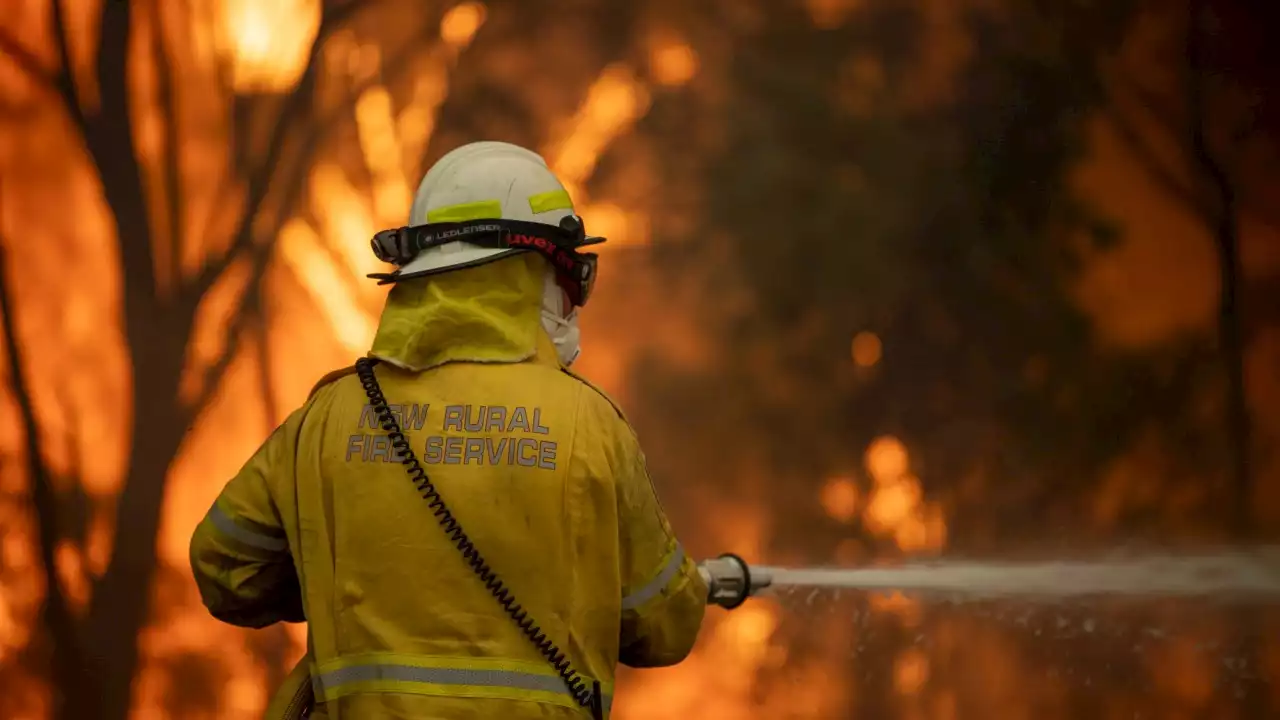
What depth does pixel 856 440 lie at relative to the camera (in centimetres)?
437

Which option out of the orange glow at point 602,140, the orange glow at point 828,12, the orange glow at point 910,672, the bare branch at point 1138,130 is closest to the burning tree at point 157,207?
the orange glow at point 602,140

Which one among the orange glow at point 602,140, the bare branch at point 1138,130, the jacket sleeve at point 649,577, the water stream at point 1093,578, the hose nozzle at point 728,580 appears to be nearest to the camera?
the jacket sleeve at point 649,577

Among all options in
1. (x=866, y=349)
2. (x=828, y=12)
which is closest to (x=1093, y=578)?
(x=866, y=349)

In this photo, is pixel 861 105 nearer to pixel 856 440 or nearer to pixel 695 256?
pixel 695 256

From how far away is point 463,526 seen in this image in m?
1.97

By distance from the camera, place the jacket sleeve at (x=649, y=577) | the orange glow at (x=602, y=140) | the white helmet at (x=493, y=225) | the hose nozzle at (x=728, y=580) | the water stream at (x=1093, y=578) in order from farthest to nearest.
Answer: the water stream at (x=1093, y=578), the orange glow at (x=602, y=140), the hose nozzle at (x=728, y=580), the white helmet at (x=493, y=225), the jacket sleeve at (x=649, y=577)

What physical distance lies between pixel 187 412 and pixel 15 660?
826mm

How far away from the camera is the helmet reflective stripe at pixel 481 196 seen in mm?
2205

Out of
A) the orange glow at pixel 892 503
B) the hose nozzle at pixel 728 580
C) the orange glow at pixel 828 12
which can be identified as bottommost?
the orange glow at pixel 892 503

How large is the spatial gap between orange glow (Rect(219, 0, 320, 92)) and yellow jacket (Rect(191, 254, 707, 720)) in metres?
2.05

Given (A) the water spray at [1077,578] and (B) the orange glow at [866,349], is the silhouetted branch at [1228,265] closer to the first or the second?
(A) the water spray at [1077,578]

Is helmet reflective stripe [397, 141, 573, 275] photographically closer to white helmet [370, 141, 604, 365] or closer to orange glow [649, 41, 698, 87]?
white helmet [370, 141, 604, 365]

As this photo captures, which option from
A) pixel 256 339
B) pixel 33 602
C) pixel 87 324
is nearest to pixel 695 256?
pixel 256 339

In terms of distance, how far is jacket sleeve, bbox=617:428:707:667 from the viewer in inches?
82.1
